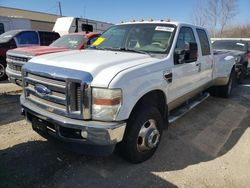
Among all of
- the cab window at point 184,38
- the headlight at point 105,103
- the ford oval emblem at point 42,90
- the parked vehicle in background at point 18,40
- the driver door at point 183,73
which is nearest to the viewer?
the headlight at point 105,103

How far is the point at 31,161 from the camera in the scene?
3.39 metres

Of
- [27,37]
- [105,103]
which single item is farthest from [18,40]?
[105,103]

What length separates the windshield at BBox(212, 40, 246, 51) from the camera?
33.3 ft

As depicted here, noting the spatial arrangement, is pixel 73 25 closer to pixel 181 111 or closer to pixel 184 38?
pixel 184 38

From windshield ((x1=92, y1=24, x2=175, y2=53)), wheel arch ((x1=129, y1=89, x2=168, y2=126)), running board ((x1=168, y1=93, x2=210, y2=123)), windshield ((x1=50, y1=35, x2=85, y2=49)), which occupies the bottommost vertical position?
running board ((x1=168, y1=93, x2=210, y2=123))

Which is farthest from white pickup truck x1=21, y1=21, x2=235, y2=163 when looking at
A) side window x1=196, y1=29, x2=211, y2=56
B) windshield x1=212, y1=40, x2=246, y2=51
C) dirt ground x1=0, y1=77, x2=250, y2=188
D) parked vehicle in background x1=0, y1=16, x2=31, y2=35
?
parked vehicle in background x1=0, y1=16, x2=31, y2=35

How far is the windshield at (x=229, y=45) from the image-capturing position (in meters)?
10.1

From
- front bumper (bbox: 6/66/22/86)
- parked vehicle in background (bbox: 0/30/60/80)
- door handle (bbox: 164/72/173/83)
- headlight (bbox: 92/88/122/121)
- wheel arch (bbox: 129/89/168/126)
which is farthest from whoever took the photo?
parked vehicle in background (bbox: 0/30/60/80)

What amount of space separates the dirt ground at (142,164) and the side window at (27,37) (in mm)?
5263

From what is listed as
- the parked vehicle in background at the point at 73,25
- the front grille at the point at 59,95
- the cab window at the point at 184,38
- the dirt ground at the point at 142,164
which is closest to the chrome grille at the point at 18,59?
the dirt ground at the point at 142,164

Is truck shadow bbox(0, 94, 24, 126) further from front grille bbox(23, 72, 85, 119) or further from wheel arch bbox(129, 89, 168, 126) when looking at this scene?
wheel arch bbox(129, 89, 168, 126)

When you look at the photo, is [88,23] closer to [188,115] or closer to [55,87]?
[188,115]

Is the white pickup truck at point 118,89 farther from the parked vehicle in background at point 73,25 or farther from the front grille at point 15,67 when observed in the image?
the parked vehicle in background at point 73,25

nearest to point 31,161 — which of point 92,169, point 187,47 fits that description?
point 92,169
